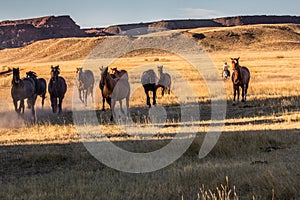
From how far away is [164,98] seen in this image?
25.2 meters

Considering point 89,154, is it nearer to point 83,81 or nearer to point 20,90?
point 20,90

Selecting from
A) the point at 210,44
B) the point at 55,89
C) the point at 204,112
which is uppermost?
the point at 210,44

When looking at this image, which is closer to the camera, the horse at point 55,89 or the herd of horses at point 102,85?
the herd of horses at point 102,85

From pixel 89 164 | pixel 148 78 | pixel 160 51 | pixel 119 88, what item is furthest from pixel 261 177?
pixel 160 51

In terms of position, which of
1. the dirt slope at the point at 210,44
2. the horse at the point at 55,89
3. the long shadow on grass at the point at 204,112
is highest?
the dirt slope at the point at 210,44

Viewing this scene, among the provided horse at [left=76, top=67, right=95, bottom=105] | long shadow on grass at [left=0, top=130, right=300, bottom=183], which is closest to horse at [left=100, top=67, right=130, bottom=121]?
long shadow on grass at [left=0, top=130, right=300, bottom=183]

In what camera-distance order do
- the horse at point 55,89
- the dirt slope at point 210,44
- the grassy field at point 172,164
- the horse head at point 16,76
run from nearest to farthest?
the grassy field at point 172,164 → the horse head at point 16,76 → the horse at point 55,89 → the dirt slope at point 210,44

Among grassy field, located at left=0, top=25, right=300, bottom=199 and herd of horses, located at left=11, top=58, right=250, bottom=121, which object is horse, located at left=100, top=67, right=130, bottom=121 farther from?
grassy field, located at left=0, top=25, right=300, bottom=199

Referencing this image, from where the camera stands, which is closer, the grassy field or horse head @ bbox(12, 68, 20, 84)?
the grassy field

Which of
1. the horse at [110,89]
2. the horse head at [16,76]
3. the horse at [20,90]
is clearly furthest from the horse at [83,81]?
the horse at [110,89]

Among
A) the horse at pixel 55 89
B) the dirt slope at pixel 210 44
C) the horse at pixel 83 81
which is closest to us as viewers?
the horse at pixel 55 89

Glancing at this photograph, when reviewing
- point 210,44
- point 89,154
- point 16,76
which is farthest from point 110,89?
point 210,44

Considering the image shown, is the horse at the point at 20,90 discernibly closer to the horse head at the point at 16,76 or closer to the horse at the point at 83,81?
the horse head at the point at 16,76

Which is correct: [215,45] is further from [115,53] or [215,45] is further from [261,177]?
[261,177]
